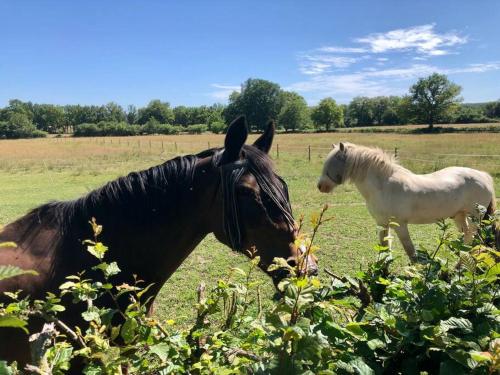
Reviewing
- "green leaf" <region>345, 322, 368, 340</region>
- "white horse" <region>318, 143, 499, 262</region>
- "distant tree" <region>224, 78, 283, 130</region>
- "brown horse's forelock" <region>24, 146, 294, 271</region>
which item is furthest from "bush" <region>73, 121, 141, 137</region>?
"green leaf" <region>345, 322, 368, 340</region>

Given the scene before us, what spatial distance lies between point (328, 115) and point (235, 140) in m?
92.4

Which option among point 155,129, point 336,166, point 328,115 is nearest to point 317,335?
point 336,166

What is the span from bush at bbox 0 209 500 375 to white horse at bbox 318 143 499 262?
424 centimetres

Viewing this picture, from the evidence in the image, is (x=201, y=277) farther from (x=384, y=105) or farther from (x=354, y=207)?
(x=384, y=105)

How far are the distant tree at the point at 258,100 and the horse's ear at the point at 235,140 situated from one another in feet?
274

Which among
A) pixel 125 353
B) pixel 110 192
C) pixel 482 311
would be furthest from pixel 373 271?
pixel 110 192

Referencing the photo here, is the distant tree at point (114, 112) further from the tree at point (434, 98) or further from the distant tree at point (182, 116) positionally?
the tree at point (434, 98)

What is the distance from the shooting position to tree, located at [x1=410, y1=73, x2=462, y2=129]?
66.8 meters

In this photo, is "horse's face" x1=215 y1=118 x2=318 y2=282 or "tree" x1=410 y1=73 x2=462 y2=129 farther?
"tree" x1=410 y1=73 x2=462 y2=129

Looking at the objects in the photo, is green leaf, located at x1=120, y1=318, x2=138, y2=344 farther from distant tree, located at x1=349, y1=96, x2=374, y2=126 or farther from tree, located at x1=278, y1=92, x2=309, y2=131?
distant tree, located at x1=349, y1=96, x2=374, y2=126

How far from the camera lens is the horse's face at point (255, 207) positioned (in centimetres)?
184

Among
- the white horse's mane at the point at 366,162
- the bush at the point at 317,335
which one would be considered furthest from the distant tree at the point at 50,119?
the bush at the point at 317,335

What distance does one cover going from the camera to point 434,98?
68.1 m

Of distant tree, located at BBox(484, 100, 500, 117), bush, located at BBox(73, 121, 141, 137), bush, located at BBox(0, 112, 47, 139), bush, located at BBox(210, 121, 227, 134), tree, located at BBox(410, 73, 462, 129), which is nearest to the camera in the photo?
tree, located at BBox(410, 73, 462, 129)
